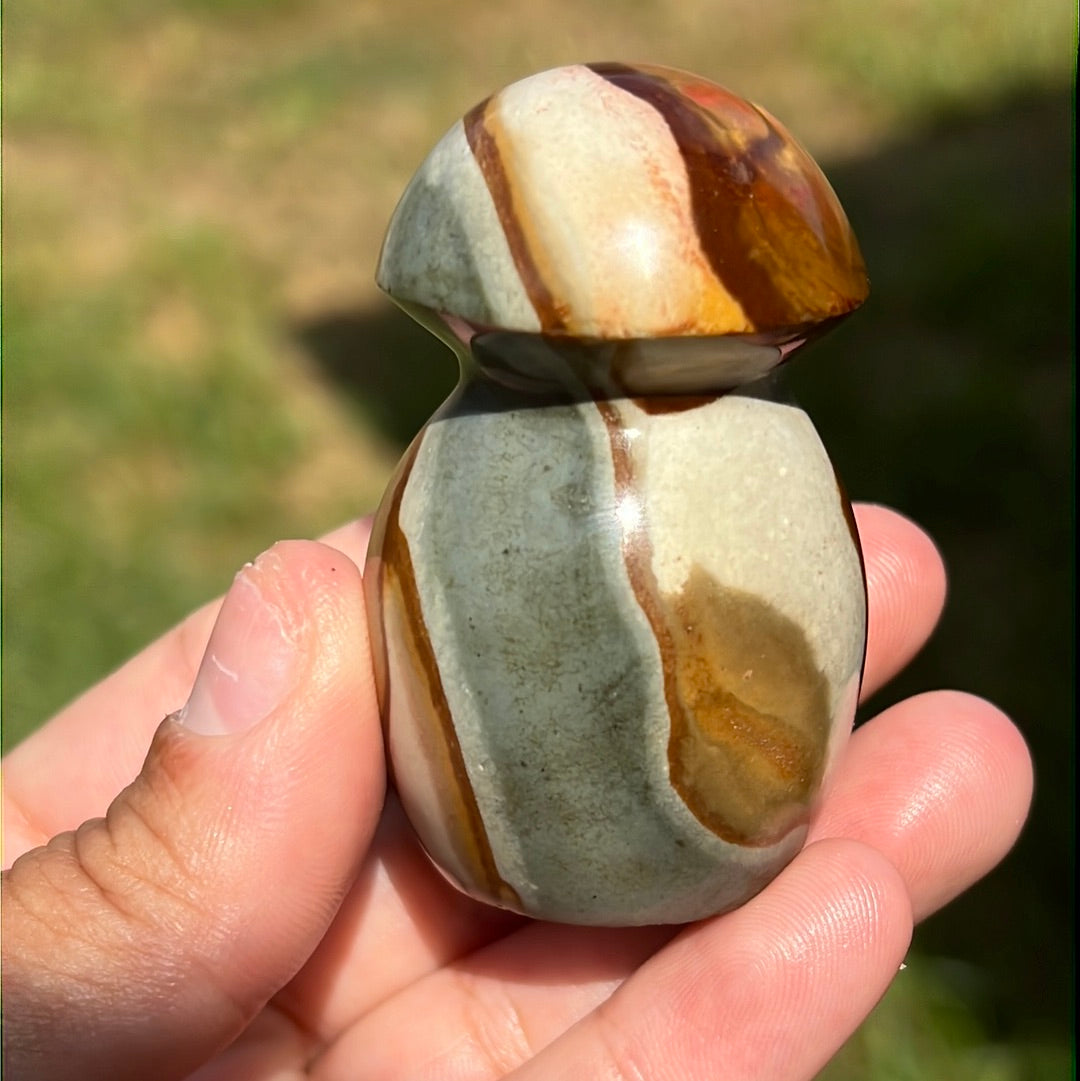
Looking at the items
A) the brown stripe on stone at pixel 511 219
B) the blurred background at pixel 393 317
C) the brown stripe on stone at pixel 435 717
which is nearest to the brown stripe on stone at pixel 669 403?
the brown stripe on stone at pixel 511 219

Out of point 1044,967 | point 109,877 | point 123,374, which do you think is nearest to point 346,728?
point 109,877

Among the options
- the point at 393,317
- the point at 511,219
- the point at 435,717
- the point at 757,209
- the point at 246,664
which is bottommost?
the point at 393,317

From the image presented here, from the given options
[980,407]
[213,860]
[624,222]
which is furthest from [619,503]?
[980,407]

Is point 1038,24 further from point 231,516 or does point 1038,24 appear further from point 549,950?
point 549,950

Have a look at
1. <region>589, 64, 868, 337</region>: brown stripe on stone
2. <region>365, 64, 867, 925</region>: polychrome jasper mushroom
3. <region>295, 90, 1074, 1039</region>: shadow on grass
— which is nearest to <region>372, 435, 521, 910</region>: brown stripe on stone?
<region>365, 64, 867, 925</region>: polychrome jasper mushroom

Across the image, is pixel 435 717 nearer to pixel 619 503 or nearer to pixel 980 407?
pixel 619 503

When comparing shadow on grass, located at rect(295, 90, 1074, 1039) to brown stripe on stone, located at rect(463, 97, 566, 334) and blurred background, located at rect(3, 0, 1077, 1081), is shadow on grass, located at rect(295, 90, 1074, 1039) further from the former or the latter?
brown stripe on stone, located at rect(463, 97, 566, 334)
